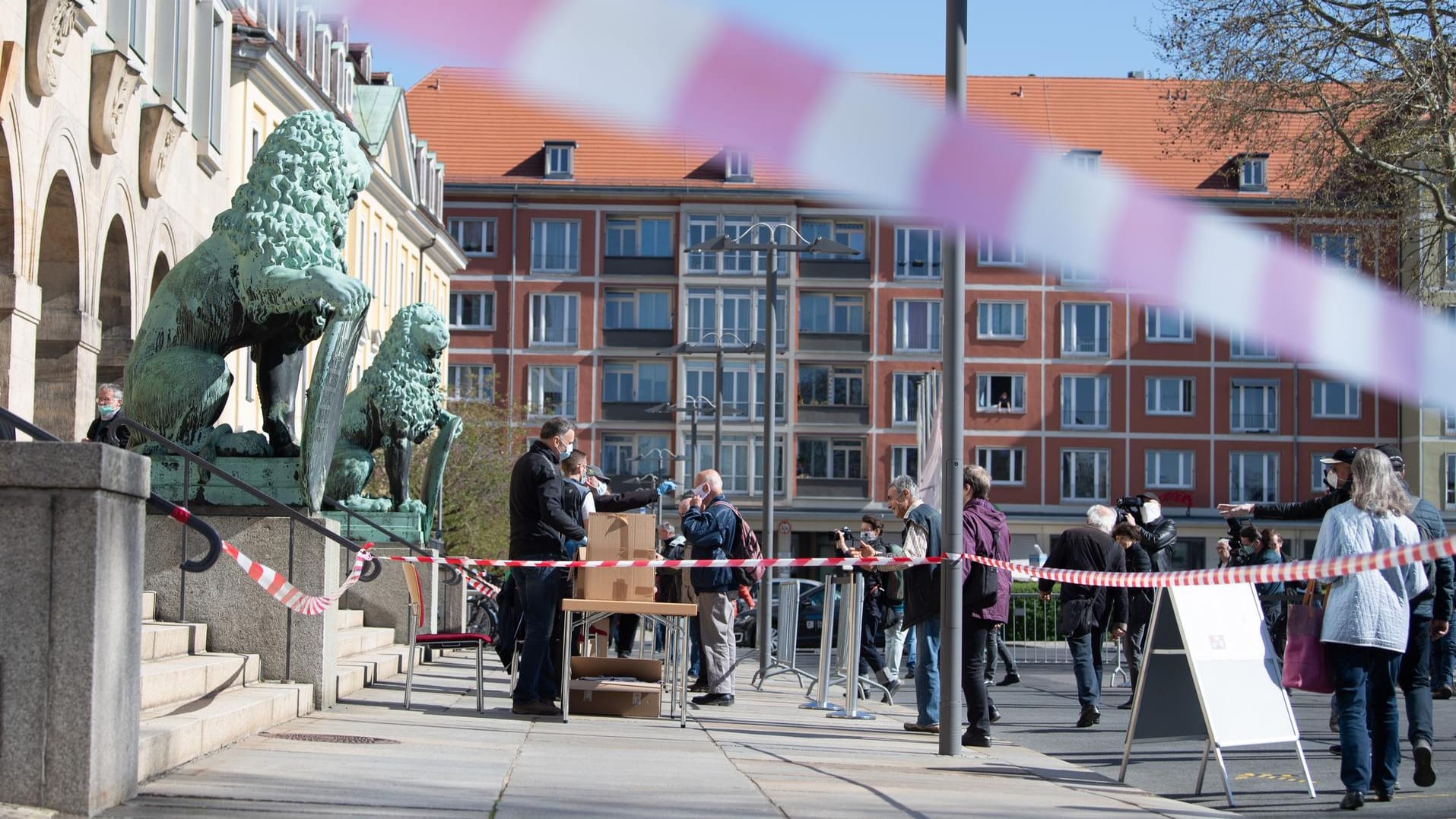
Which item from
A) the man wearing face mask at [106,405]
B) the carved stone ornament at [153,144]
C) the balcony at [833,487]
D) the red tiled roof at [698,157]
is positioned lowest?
the balcony at [833,487]

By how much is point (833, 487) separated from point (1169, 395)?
555 inches

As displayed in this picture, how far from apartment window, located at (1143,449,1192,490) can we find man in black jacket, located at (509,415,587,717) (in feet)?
212

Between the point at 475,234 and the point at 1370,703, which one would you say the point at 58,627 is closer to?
the point at 1370,703

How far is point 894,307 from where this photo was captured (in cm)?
7569

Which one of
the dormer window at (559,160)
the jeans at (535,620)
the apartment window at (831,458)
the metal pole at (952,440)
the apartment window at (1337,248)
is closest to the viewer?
the metal pole at (952,440)

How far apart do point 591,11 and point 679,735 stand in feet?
30.2

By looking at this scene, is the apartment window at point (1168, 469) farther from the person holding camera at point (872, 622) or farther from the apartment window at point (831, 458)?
the person holding camera at point (872, 622)

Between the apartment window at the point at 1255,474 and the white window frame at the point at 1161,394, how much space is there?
256 centimetres

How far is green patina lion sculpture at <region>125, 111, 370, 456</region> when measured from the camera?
1211 cm

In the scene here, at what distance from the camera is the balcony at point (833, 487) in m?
75.1

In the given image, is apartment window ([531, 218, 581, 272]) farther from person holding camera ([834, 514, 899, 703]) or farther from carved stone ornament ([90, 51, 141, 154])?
person holding camera ([834, 514, 899, 703])

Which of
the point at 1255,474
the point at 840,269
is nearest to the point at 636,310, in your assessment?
the point at 840,269

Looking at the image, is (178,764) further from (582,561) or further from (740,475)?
(740,475)

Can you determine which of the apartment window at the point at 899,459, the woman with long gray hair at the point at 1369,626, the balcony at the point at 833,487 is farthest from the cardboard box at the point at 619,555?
the apartment window at the point at 899,459
